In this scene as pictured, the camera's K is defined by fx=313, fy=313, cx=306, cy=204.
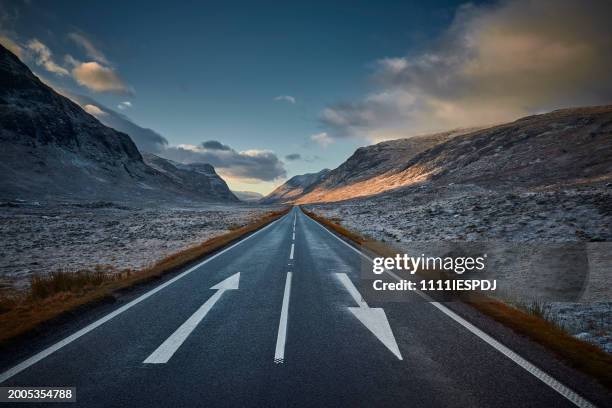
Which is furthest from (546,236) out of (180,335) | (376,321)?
(180,335)

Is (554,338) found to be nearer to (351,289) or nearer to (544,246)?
(351,289)

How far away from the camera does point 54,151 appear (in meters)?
96.4

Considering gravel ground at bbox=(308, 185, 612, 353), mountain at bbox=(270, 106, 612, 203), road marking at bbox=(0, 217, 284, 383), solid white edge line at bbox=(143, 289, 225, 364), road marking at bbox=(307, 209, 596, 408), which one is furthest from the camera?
mountain at bbox=(270, 106, 612, 203)

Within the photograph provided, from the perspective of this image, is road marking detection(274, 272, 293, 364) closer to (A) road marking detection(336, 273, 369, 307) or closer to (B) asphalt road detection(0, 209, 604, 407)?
(B) asphalt road detection(0, 209, 604, 407)

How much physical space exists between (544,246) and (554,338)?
10.6 meters

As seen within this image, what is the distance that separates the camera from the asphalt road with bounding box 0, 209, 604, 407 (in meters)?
3.71

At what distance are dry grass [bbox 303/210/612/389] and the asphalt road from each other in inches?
24.6

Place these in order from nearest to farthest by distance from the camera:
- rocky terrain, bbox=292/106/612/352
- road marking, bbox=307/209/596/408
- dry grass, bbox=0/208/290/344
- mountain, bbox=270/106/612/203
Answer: road marking, bbox=307/209/596/408 < dry grass, bbox=0/208/290/344 < rocky terrain, bbox=292/106/612/352 < mountain, bbox=270/106/612/203

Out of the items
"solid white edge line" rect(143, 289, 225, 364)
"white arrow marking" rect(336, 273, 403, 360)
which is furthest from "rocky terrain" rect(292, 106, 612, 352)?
"solid white edge line" rect(143, 289, 225, 364)

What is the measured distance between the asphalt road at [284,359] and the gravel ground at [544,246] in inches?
108

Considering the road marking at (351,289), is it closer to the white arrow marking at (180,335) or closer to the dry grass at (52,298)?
the white arrow marking at (180,335)

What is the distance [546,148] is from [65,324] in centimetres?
7826

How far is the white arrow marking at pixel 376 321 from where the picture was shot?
5164mm

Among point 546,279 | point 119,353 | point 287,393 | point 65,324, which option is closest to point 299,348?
point 287,393
